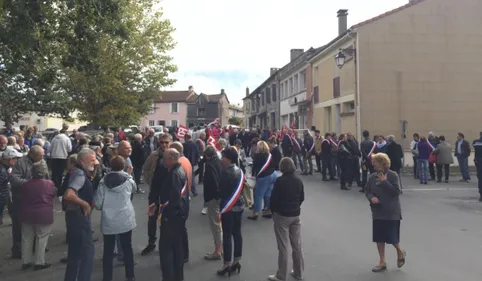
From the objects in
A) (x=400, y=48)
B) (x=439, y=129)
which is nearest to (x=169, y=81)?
(x=400, y=48)

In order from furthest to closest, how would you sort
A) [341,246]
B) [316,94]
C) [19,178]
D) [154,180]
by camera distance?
1. [316,94]
2. [341,246]
3. [19,178]
4. [154,180]

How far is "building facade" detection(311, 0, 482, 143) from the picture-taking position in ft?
70.6

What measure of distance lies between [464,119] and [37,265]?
21.2m

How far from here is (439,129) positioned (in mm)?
21516

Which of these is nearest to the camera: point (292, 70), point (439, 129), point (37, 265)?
point (37, 265)

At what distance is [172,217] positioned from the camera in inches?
211

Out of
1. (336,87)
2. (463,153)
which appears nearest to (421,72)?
(336,87)

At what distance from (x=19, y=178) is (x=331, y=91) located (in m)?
22.5

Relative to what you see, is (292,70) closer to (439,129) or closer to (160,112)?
(439,129)

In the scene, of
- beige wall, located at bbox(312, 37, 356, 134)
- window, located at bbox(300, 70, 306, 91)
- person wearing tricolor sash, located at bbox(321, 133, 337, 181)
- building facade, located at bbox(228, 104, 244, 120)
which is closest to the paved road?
person wearing tricolor sash, located at bbox(321, 133, 337, 181)

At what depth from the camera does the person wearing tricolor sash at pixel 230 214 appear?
232 inches

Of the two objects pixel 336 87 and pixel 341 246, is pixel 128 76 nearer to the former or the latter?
pixel 336 87

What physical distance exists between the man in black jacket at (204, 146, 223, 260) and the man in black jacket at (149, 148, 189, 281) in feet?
2.89

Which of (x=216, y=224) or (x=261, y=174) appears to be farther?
(x=261, y=174)
